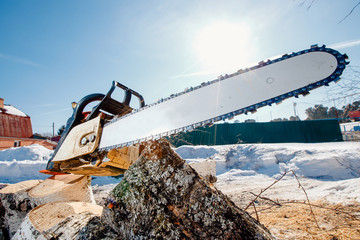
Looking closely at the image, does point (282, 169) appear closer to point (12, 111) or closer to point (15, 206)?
Answer: point (15, 206)

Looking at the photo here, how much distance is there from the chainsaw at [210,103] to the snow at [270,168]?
2886mm

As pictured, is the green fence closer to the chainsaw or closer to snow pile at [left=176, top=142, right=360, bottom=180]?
snow pile at [left=176, top=142, right=360, bottom=180]

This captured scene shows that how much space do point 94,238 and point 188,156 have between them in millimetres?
8518

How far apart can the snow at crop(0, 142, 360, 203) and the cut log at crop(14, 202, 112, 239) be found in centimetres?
283

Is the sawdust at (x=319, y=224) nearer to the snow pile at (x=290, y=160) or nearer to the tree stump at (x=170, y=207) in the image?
the tree stump at (x=170, y=207)

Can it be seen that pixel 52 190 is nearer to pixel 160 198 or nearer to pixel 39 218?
pixel 39 218

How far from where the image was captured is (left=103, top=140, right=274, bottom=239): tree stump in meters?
0.76

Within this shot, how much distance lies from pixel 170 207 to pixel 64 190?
5.67 feet

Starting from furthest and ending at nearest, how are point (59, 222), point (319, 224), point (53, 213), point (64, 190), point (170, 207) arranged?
1. point (64, 190)
2. point (319, 224)
3. point (53, 213)
4. point (59, 222)
5. point (170, 207)

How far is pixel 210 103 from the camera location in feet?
3.22

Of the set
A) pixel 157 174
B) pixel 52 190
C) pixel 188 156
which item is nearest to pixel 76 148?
pixel 157 174

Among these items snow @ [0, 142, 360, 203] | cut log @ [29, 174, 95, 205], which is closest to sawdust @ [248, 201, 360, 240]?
snow @ [0, 142, 360, 203]

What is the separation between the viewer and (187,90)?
1068 millimetres

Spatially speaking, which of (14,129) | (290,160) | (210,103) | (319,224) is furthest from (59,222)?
(14,129)
